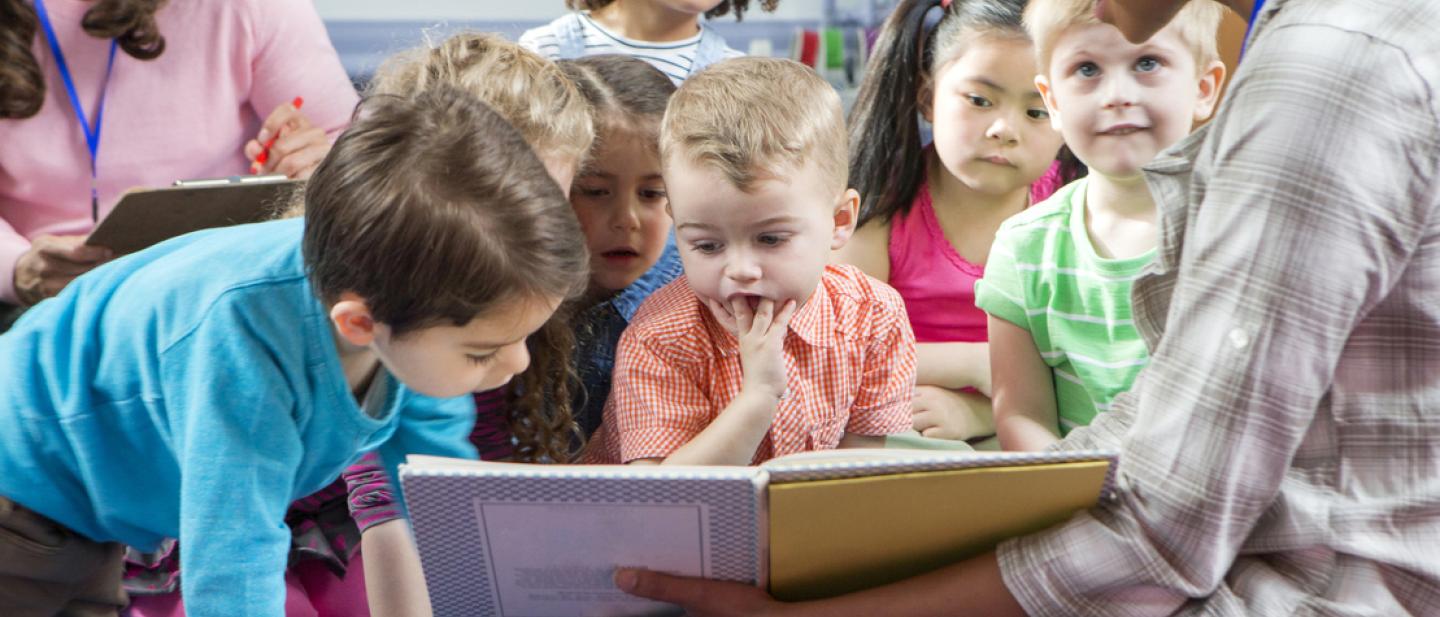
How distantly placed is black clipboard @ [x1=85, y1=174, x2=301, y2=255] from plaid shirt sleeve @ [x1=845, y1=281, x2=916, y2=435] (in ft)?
2.38

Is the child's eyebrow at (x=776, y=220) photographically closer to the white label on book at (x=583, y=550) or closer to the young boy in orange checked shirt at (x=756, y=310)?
the young boy in orange checked shirt at (x=756, y=310)

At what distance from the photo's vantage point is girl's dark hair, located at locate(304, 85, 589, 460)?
42.9 inches

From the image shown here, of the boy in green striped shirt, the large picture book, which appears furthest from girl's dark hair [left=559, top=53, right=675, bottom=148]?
the large picture book

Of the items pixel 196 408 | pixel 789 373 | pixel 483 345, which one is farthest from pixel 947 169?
pixel 196 408

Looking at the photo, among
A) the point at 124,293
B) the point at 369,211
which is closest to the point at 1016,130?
the point at 369,211

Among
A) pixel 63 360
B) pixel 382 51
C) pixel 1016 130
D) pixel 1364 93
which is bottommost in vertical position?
pixel 382 51

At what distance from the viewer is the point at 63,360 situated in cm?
124

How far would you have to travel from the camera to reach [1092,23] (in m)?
1.45

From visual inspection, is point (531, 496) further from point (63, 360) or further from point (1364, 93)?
point (1364, 93)

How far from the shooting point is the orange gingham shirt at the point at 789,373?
1.43 metres

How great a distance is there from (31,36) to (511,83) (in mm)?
827

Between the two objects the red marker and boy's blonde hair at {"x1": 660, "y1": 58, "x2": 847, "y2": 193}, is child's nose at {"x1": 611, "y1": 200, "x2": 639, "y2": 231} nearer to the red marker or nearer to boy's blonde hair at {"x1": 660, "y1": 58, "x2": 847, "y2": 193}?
boy's blonde hair at {"x1": 660, "y1": 58, "x2": 847, "y2": 193}

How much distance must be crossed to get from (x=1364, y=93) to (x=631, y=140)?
2.87ft

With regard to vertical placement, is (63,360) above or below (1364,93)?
below
